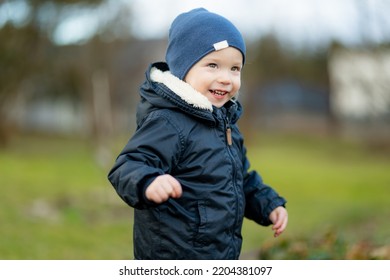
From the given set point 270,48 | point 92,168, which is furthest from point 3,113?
point 270,48

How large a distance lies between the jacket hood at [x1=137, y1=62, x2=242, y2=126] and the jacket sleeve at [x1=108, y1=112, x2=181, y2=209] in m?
0.07

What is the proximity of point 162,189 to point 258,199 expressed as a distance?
2.69ft

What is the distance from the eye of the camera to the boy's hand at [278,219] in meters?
3.02

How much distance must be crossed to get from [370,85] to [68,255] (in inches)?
692

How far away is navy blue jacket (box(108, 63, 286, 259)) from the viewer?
8.71ft

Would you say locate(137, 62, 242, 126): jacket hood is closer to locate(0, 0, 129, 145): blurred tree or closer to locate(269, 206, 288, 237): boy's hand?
locate(269, 206, 288, 237): boy's hand

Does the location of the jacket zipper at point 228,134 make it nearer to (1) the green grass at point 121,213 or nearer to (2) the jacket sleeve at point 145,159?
(2) the jacket sleeve at point 145,159

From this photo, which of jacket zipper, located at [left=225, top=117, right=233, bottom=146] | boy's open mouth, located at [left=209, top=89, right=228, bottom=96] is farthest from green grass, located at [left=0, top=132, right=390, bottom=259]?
boy's open mouth, located at [left=209, top=89, right=228, bottom=96]

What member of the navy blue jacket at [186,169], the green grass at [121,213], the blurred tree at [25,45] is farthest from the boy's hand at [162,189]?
the blurred tree at [25,45]

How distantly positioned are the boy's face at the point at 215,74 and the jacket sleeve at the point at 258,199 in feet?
1.40

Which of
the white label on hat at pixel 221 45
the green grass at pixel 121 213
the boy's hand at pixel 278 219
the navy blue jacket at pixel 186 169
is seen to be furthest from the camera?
the green grass at pixel 121 213

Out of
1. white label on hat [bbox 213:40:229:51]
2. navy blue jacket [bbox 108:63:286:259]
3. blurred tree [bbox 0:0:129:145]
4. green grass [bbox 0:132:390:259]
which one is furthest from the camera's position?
blurred tree [bbox 0:0:129:145]

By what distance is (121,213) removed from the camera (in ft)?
30.3

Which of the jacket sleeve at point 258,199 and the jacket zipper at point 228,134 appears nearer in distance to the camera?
the jacket zipper at point 228,134
